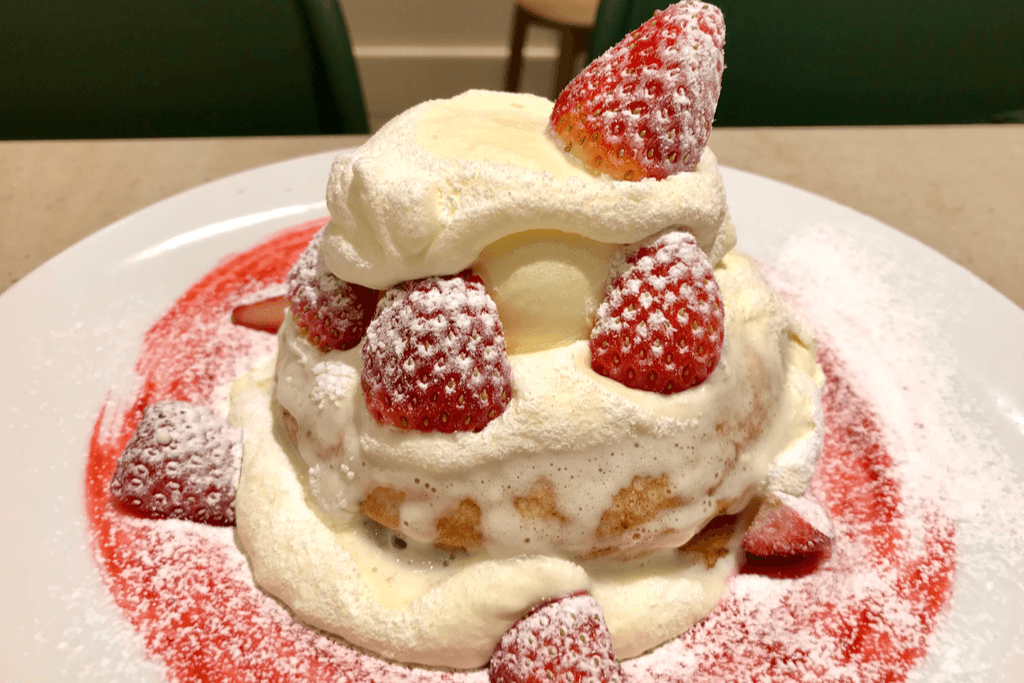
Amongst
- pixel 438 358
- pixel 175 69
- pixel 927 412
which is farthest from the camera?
pixel 175 69

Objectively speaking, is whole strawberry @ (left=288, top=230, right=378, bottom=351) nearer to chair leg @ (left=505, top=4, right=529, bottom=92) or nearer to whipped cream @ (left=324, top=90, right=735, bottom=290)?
whipped cream @ (left=324, top=90, right=735, bottom=290)

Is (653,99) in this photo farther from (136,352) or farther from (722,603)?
(136,352)

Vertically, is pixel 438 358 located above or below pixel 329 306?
above

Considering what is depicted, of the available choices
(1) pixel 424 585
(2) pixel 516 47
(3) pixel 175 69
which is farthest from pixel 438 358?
(2) pixel 516 47

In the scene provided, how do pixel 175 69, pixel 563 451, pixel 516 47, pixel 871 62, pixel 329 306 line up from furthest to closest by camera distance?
pixel 516 47
pixel 871 62
pixel 175 69
pixel 329 306
pixel 563 451

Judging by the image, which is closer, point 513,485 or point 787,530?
point 513,485

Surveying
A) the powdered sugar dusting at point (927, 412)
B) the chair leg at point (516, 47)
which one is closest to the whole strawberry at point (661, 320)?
the powdered sugar dusting at point (927, 412)

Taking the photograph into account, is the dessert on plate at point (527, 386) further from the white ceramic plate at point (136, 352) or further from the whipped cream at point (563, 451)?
the white ceramic plate at point (136, 352)

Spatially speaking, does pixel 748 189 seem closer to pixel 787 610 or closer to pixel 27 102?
pixel 787 610
